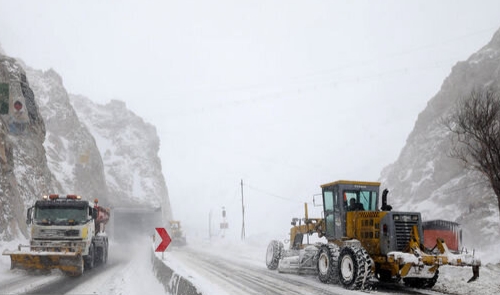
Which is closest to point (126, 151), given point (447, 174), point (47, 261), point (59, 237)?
point (447, 174)

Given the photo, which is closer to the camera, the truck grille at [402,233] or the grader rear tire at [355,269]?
the grader rear tire at [355,269]

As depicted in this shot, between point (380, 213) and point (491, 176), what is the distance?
15240mm

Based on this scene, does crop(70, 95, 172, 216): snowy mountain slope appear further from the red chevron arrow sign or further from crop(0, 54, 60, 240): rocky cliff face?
the red chevron arrow sign

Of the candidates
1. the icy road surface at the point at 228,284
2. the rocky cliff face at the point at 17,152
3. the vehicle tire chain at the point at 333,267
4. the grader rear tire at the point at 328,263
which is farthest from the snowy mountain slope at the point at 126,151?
the vehicle tire chain at the point at 333,267

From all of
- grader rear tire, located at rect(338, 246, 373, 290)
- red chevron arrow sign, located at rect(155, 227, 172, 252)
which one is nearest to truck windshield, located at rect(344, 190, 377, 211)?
grader rear tire, located at rect(338, 246, 373, 290)

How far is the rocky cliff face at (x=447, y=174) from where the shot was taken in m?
46.3

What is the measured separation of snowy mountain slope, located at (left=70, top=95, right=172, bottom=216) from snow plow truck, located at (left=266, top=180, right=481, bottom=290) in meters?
78.3

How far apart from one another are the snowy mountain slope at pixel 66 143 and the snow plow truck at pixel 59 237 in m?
42.1

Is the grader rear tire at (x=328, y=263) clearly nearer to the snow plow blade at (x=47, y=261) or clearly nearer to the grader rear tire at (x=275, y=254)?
the grader rear tire at (x=275, y=254)

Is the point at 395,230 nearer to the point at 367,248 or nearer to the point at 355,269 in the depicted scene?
the point at 367,248

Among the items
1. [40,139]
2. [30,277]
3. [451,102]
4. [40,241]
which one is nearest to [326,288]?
[30,277]

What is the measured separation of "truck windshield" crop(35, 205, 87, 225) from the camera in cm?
1614

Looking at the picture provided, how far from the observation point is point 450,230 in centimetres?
1595

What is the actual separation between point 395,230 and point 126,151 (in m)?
98.8
